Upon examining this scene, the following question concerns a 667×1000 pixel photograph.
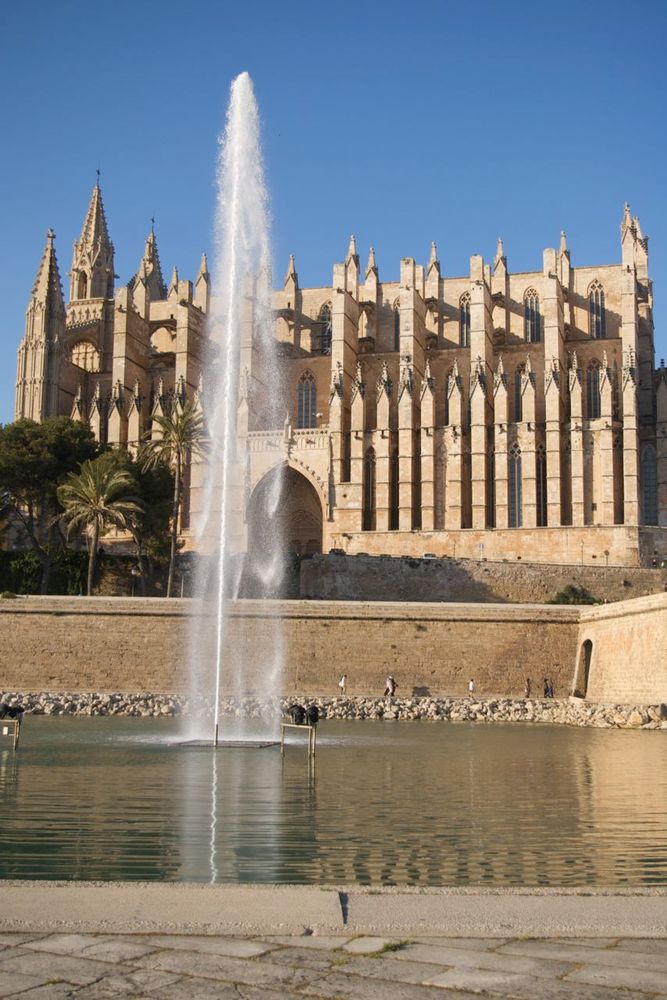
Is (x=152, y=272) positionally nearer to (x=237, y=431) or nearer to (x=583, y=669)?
(x=237, y=431)

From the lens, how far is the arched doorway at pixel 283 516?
5159 cm

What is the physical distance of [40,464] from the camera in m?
42.8

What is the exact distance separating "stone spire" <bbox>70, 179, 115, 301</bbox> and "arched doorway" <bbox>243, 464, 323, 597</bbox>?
71.3ft

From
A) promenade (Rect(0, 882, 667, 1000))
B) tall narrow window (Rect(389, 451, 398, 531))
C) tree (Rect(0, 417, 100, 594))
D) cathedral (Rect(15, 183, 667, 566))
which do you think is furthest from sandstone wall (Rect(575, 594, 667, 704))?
promenade (Rect(0, 882, 667, 1000))

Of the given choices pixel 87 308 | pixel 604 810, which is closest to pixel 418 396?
pixel 87 308

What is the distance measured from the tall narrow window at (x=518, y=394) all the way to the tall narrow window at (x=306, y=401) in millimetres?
10241

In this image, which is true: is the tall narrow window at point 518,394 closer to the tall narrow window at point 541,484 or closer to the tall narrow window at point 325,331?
the tall narrow window at point 541,484

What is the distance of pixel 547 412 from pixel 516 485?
3.59 meters

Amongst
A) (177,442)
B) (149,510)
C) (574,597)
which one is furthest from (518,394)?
(149,510)

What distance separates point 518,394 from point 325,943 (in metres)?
50.4

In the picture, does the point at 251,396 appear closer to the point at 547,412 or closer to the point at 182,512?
the point at 182,512

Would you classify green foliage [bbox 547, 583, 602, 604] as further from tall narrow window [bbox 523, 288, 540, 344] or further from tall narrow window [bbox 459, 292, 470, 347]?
tall narrow window [bbox 459, 292, 470, 347]

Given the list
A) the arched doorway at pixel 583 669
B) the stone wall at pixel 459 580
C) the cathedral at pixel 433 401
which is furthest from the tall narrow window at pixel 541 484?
the arched doorway at pixel 583 669

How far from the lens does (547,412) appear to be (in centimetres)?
4953
